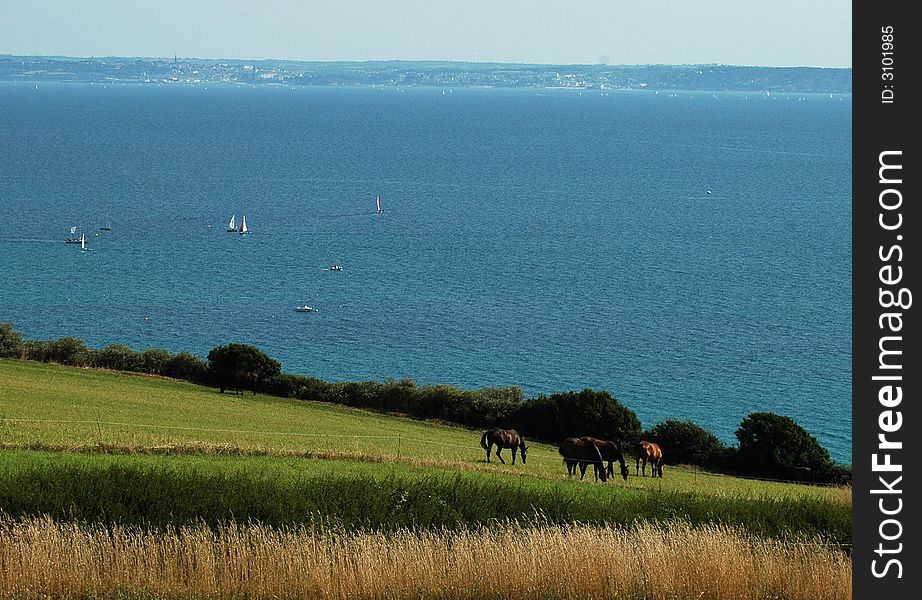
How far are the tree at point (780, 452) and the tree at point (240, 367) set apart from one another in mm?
19958

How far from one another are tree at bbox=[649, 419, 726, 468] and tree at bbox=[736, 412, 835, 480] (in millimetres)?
1282

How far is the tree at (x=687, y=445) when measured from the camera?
1606 inches

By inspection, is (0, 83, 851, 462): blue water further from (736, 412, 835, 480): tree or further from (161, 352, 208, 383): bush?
(161, 352, 208, 383): bush

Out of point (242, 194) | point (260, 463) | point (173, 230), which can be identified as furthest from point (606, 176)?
point (260, 463)

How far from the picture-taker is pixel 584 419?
4069cm

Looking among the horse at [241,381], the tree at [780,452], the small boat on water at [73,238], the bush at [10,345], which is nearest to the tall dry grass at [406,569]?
the tree at [780,452]

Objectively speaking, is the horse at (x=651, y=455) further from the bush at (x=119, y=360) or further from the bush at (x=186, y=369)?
the bush at (x=119, y=360)

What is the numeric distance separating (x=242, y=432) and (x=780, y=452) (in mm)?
18884

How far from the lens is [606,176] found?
171625 mm

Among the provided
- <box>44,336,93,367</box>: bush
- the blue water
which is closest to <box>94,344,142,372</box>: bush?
<box>44,336,93,367</box>: bush

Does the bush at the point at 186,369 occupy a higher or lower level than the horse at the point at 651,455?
→ lower

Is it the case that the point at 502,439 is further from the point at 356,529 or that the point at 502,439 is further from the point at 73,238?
the point at 73,238
